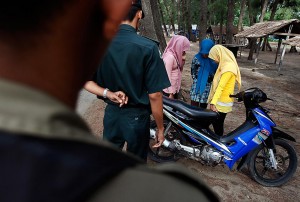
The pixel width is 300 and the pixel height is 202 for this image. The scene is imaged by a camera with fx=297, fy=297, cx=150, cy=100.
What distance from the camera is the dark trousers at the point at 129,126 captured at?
2.41m

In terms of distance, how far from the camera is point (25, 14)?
18.1 inches

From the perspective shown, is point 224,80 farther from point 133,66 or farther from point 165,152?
point 133,66

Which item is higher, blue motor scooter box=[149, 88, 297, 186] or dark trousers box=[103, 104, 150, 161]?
dark trousers box=[103, 104, 150, 161]

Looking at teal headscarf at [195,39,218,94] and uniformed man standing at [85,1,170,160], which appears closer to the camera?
uniformed man standing at [85,1,170,160]

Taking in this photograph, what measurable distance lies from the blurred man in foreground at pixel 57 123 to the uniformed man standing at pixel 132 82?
1.60 metres

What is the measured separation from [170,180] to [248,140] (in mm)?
3234

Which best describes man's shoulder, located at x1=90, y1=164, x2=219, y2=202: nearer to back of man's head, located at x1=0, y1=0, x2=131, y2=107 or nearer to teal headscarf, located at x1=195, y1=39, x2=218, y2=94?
back of man's head, located at x1=0, y1=0, x2=131, y2=107

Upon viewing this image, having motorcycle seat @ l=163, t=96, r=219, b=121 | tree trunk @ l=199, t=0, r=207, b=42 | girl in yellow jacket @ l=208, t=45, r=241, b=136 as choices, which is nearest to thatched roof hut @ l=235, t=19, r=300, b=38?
tree trunk @ l=199, t=0, r=207, b=42

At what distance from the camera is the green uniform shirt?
2.16 m

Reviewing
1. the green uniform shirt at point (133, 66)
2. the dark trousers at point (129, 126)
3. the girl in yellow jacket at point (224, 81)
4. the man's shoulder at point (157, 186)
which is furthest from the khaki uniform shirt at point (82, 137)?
the girl in yellow jacket at point (224, 81)

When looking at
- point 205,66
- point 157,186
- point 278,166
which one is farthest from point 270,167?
point 157,186

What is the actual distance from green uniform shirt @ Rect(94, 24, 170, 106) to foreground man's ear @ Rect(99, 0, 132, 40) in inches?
61.4

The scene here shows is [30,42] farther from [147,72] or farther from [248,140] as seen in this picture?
[248,140]

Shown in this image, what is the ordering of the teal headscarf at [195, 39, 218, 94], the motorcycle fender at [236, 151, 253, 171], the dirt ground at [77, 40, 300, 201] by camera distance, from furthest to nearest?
the teal headscarf at [195, 39, 218, 94] → the motorcycle fender at [236, 151, 253, 171] → the dirt ground at [77, 40, 300, 201]
